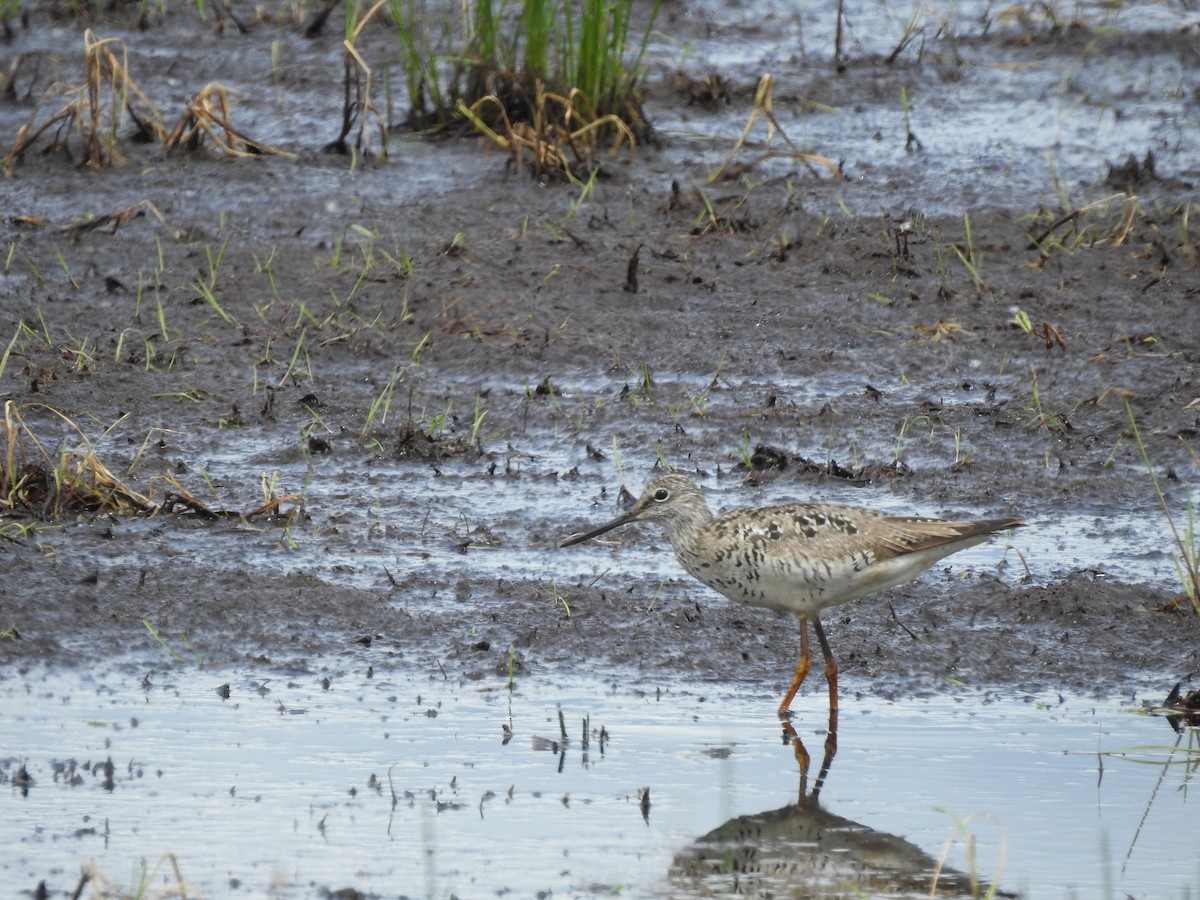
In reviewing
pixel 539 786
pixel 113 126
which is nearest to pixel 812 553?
pixel 539 786

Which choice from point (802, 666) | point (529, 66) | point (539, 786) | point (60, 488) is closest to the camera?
point (539, 786)

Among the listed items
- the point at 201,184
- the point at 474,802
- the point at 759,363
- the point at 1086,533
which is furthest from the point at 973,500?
the point at 201,184

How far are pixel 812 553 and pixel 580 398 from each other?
274 centimetres

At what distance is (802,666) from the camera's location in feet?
21.4

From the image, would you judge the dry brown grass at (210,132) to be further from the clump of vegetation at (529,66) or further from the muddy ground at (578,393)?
the clump of vegetation at (529,66)

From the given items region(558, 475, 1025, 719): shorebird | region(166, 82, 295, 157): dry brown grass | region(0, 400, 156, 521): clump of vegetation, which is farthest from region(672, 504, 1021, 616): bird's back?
region(166, 82, 295, 157): dry brown grass

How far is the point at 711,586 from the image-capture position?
262 inches

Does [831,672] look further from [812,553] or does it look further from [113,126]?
[113,126]

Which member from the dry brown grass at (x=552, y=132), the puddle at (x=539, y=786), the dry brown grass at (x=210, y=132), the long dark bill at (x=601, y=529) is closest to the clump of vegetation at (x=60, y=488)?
the puddle at (x=539, y=786)

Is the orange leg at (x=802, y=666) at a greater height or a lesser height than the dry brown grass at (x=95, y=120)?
lesser

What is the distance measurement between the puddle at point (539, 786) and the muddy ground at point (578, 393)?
0.28 meters

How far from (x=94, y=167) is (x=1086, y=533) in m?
6.60

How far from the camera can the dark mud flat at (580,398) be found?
22.5 ft

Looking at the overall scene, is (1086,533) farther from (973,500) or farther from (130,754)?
(130,754)
